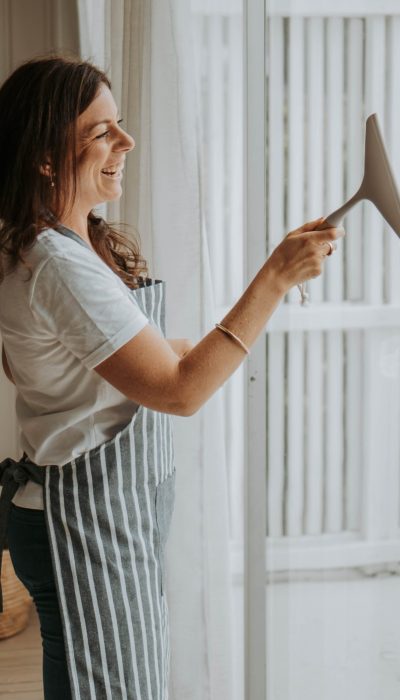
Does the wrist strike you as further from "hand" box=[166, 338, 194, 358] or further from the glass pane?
"hand" box=[166, 338, 194, 358]

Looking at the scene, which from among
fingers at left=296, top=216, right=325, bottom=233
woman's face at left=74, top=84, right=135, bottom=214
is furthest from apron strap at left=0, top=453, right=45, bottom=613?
fingers at left=296, top=216, right=325, bottom=233

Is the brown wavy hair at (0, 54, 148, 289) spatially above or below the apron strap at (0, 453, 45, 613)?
above

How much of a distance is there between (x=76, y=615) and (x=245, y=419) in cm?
58

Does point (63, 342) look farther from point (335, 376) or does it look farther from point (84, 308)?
point (335, 376)

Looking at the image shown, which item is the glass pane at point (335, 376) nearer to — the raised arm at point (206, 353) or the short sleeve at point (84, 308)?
the raised arm at point (206, 353)

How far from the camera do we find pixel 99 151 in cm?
129

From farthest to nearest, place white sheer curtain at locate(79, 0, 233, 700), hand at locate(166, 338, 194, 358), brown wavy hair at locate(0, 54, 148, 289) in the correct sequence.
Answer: white sheer curtain at locate(79, 0, 233, 700)
hand at locate(166, 338, 194, 358)
brown wavy hair at locate(0, 54, 148, 289)

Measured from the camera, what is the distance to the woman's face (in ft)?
4.21

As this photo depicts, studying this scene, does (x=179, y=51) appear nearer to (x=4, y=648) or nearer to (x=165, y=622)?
(x=165, y=622)

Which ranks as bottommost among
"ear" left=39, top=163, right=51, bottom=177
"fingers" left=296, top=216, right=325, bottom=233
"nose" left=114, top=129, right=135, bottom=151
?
"fingers" left=296, top=216, right=325, bottom=233

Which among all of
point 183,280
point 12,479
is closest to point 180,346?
point 183,280

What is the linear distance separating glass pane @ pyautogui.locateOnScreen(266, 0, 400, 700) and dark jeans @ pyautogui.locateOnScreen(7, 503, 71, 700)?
43cm

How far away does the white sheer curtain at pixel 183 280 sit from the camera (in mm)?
1691

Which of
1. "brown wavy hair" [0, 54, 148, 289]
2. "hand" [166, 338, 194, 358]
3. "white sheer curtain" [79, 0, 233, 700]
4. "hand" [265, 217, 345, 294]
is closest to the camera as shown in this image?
"hand" [265, 217, 345, 294]
